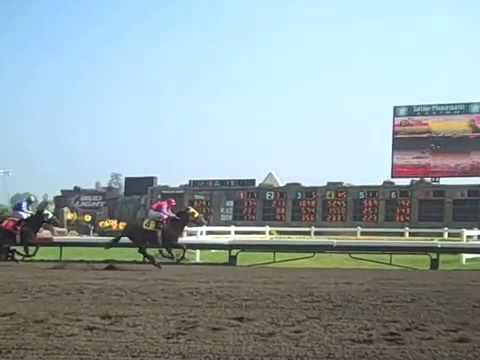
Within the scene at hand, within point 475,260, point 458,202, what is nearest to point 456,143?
point 458,202

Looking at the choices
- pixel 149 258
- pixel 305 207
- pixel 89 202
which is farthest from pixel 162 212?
pixel 89 202

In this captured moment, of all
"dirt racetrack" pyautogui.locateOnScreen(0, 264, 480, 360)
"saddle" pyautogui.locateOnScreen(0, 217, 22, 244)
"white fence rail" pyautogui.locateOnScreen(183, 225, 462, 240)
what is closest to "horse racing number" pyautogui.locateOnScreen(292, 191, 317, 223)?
"white fence rail" pyautogui.locateOnScreen(183, 225, 462, 240)

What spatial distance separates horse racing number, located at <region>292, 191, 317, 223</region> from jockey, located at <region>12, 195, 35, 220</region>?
62.5 feet

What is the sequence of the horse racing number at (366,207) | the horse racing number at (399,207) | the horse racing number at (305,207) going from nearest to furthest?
the horse racing number at (399,207), the horse racing number at (366,207), the horse racing number at (305,207)

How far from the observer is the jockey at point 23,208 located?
69.8 ft

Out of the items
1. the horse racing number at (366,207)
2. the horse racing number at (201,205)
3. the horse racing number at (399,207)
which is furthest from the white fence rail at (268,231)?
the horse racing number at (201,205)

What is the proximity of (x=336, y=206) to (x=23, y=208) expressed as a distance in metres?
19.6

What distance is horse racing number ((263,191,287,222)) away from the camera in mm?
38688

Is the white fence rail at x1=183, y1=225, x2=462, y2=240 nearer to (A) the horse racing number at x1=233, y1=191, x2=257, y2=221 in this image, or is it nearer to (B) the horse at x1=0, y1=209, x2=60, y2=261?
(A) the horse racing number at x1=233, y1=191, x2=257, y2=221

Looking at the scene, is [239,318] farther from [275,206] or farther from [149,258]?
[275,206]

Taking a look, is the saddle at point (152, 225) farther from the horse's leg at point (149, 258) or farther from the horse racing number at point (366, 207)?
the horse racing number at point (366, 207)

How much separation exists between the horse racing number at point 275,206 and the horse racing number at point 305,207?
1.88 feet

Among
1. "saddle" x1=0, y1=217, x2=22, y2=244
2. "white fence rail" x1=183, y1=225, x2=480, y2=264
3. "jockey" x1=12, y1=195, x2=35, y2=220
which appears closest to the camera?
"saddle" x1=0, y1=217, x2=22, y2=244

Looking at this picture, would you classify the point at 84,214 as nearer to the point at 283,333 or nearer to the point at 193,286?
the point at 193,286
